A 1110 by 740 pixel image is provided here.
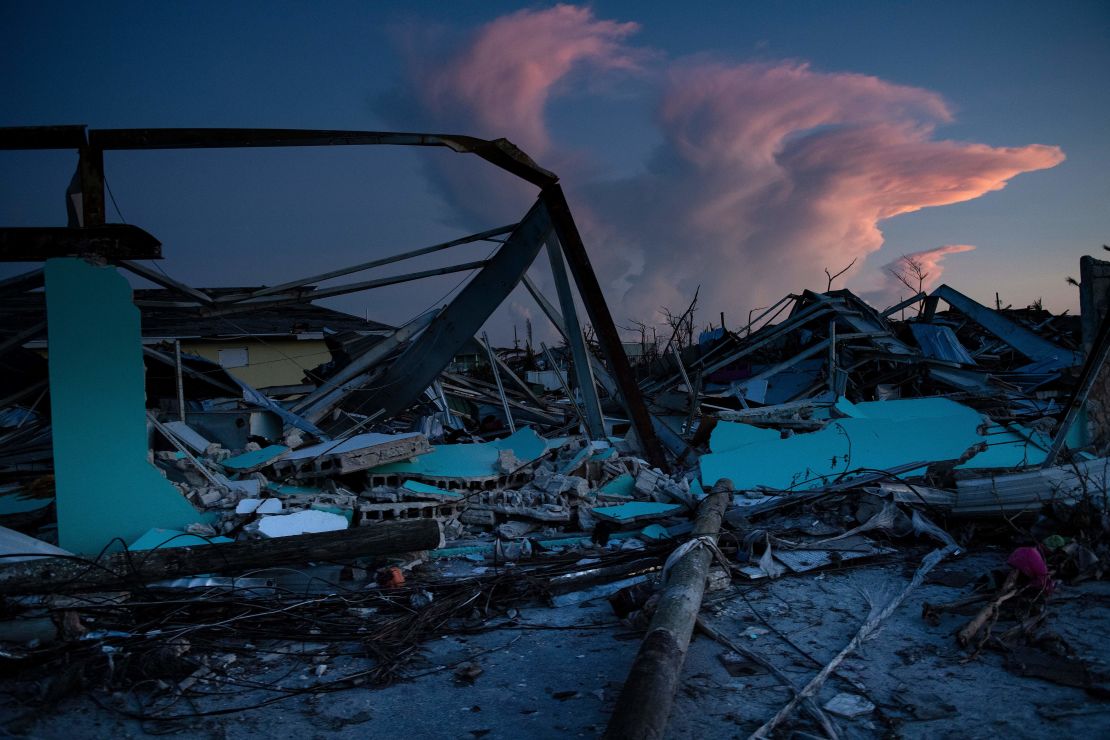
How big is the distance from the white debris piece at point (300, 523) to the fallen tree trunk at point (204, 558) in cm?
61

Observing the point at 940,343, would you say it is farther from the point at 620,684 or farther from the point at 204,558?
the point at 204,558

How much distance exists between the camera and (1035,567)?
3811 mm

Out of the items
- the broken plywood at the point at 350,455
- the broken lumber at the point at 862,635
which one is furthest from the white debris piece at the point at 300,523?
the broken lumber at the point at 862,635

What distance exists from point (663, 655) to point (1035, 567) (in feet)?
7.92

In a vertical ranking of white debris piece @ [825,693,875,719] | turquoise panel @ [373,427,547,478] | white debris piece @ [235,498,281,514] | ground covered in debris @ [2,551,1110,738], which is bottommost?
white debris piece @ [825,693,875,719]

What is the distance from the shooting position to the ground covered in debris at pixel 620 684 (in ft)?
9.38

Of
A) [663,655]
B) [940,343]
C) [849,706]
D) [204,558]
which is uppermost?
[940,343]

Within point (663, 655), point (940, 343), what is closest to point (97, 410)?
point (663, 655)

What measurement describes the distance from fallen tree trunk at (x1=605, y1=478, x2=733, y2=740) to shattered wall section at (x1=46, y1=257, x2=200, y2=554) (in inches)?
168

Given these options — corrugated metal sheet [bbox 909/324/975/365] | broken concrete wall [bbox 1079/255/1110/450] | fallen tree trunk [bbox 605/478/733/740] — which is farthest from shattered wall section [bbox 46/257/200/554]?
corrugated metal sheet [bbox 909/324/975/365]

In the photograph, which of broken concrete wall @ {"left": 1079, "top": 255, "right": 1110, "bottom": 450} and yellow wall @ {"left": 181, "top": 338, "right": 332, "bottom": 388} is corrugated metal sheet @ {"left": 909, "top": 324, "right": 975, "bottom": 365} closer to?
broken concrete wall @ {"left": 1079, "top": 255, "right": 1110, "bottom": 450}

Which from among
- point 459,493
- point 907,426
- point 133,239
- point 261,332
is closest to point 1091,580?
point 907,426

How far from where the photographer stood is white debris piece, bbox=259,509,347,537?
552 centimetres

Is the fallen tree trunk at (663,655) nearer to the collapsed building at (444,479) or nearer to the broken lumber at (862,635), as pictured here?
the collapsed building at (444,479)
